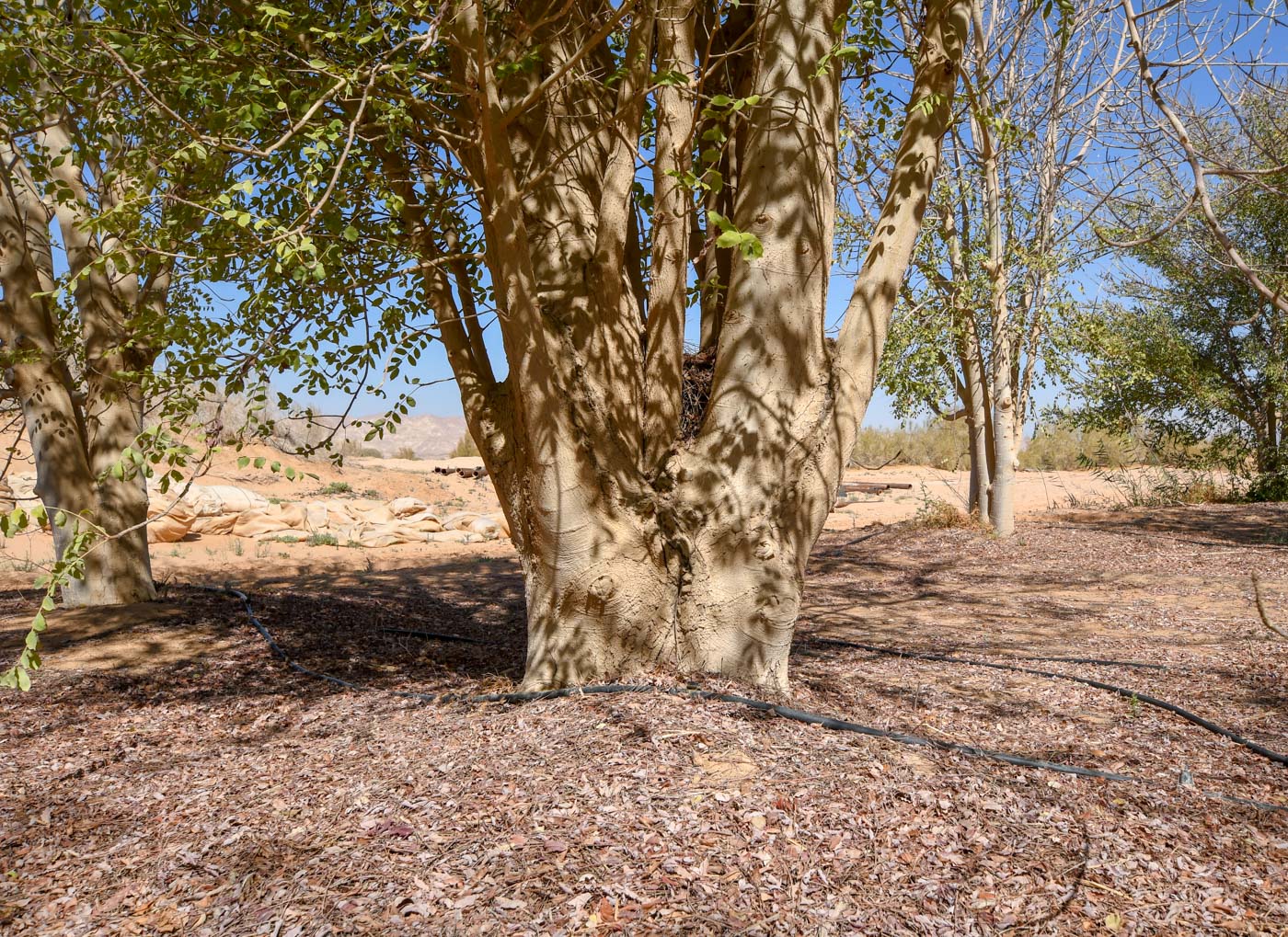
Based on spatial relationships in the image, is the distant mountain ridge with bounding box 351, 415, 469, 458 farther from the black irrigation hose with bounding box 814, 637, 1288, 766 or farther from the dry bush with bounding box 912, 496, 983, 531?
the black irrigation hose with bounding box 814, 637, 1288, 766

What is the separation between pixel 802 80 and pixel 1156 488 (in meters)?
12.4

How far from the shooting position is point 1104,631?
17.7ft

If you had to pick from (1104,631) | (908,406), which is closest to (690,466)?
(1104,631)

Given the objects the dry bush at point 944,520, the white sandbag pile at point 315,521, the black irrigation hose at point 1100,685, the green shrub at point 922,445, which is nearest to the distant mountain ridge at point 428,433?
the green shrub at point 922,445

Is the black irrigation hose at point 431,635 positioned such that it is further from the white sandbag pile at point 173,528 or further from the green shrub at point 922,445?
the green shrub at point 922,445

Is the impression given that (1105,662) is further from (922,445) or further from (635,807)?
(922,445)

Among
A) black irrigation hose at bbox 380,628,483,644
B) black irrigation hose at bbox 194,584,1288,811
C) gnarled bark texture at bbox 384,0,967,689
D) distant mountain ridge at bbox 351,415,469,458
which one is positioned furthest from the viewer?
distant mountain ridge at bbox 351,415,469,458

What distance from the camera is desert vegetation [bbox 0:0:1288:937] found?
2164 mm

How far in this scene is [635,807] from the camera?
237 cm

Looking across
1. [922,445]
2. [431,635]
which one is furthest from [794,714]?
[922,445]

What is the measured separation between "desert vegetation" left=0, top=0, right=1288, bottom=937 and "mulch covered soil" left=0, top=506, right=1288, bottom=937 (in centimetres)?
2

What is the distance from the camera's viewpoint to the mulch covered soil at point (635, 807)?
2.02 m

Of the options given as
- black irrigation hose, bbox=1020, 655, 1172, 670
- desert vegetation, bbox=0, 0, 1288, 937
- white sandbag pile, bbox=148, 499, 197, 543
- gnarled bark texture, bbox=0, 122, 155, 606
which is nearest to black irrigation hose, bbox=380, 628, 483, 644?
desert vegetation, bbox=0, 0, 1288, 937

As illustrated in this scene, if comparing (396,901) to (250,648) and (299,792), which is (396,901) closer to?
(299,792)
